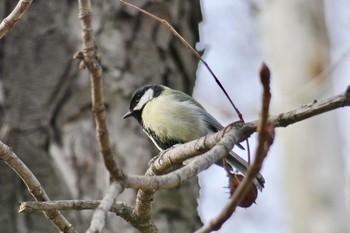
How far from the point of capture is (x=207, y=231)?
1075 mm

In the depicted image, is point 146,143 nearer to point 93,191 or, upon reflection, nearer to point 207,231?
point 93,191

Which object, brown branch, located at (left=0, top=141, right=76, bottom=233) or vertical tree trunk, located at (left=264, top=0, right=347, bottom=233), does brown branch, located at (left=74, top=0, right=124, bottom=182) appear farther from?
vertical tree trunk, located at (left=264, top=0, right=347, bottom=233)

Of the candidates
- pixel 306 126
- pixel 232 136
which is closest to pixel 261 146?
pixel 232 136

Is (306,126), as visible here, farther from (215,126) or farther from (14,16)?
(14,16)

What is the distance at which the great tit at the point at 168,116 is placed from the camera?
9.34 feet

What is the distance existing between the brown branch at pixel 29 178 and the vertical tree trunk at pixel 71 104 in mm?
1003

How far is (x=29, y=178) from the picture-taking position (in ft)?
5.37

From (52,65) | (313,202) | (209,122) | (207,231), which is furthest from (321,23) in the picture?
(207,231)

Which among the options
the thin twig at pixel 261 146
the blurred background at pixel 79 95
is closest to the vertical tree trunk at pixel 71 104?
the blurred background at pixel 79 95

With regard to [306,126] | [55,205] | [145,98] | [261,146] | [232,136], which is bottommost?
[306,126]

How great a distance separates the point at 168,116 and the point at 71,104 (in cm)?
41

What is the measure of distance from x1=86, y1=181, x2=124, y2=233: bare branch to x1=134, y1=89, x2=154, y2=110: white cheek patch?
1720 millimetres

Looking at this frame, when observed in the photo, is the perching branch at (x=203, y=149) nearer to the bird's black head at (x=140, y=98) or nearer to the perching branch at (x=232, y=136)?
the perching branch at (x=232, y=136)

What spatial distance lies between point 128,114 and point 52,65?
366 mm
